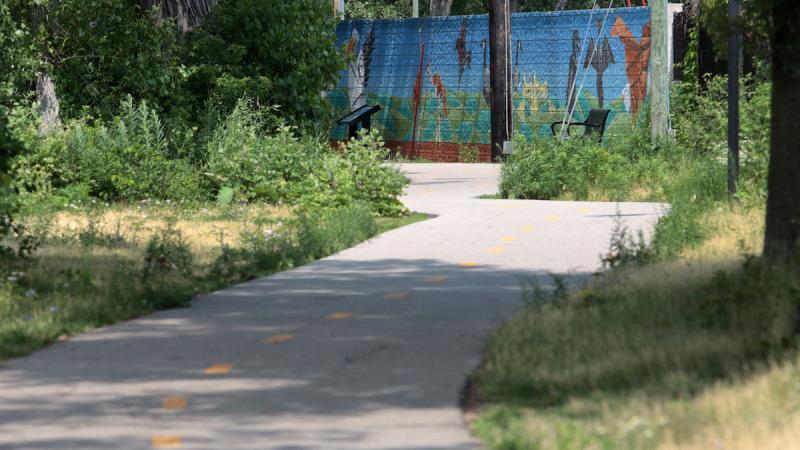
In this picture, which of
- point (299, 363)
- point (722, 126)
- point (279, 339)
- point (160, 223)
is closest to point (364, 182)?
point (160, 223)

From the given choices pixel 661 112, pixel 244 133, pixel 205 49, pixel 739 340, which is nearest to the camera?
pixel 739 340

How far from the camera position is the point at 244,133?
19.1 m

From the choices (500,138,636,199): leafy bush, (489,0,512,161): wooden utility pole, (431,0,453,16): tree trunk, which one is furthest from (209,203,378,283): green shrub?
(431,0,453,16): tree trunk

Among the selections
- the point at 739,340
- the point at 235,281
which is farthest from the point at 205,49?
the point at 739,340

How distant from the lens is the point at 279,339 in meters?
9.09

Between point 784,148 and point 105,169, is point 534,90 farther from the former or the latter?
point 784,148

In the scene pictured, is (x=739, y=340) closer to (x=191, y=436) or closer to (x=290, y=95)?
(x=191, y=436)

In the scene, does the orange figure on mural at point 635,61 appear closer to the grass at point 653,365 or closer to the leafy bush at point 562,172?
the leafy bush at point 562,172

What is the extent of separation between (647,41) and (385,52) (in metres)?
6.97

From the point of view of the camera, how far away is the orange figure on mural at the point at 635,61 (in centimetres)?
2527

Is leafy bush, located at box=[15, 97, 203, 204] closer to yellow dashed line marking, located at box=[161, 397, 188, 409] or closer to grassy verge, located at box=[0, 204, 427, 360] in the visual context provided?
grassy verge, located at box=[0, 204, 427, 360]

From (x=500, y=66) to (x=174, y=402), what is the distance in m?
19.9

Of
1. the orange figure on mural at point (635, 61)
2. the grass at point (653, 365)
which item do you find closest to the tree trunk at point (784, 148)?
the grass at point (653, 365)

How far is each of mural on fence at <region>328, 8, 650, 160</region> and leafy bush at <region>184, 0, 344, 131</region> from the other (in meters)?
1.72
